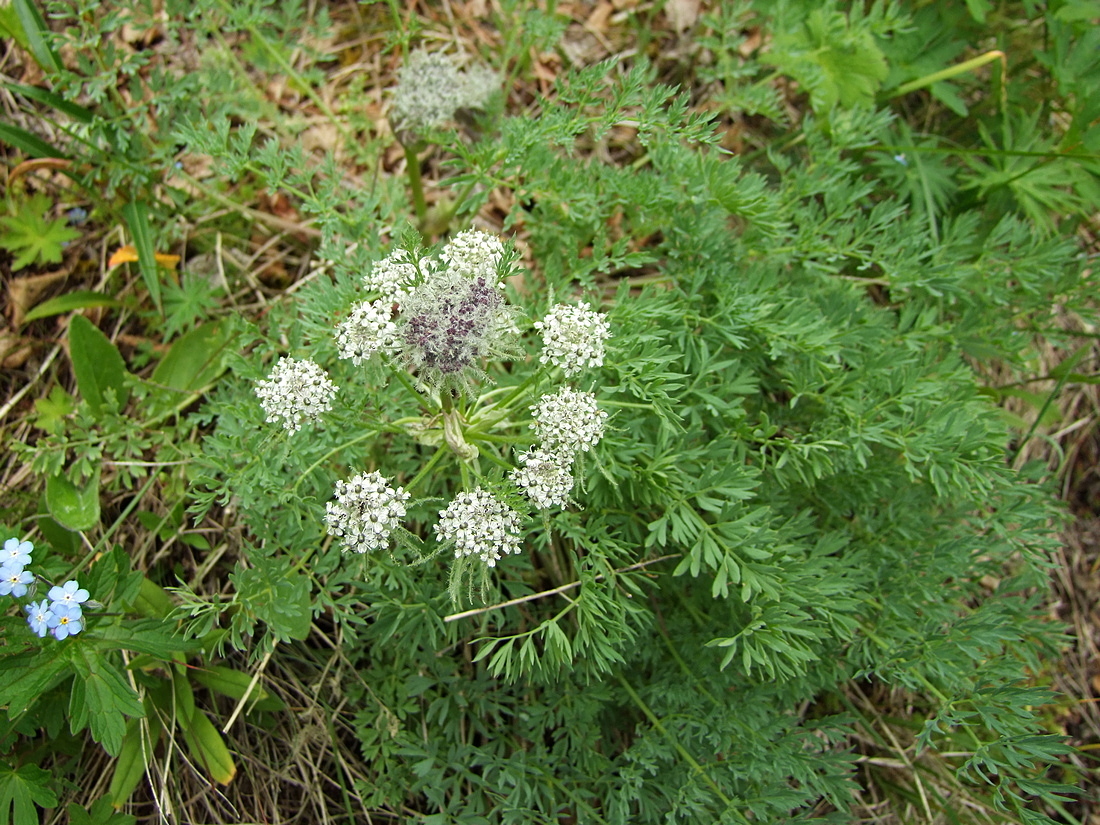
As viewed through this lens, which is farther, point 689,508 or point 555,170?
point 555,170

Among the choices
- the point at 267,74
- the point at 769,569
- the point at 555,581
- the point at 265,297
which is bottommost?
the point at 555,581

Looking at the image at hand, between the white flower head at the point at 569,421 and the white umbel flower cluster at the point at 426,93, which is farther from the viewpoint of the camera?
the white umbel flower cluster at the point at 426,93

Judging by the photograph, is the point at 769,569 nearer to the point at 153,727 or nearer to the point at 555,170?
the point at 555,170

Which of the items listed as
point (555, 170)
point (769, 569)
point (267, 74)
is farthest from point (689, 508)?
point (267, 74)

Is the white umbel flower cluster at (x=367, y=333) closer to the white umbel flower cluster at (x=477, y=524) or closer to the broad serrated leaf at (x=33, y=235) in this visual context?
the white umbel flower cluster at (x=477, y=524)

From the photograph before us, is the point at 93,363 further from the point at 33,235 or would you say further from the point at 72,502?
the point at 33,235

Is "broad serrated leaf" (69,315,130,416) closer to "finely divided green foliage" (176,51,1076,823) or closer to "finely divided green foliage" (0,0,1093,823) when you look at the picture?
"finely divided green foliage" (0,0,1093,823)

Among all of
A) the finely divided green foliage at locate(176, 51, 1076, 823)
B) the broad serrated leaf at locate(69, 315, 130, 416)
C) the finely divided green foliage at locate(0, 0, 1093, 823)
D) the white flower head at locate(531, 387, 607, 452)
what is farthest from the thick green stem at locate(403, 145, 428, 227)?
the white flower head at locate(531, 387, 607, 452)

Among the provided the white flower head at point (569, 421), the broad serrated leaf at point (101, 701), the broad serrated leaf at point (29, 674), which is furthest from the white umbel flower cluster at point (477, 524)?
the broad serrated leaf at point (29, 674)
